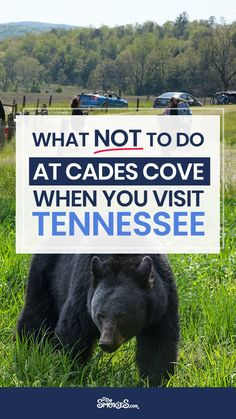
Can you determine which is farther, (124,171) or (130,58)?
(130,58)

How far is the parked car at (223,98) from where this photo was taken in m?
3.90

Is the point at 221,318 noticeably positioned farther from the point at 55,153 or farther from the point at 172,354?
the point at 55,153

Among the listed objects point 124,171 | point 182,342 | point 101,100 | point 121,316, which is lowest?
point 182,342

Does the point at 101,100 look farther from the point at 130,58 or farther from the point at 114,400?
the point at 114,400

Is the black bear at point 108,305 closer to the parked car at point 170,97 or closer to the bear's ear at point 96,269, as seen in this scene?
the bear's ear at point 96,269

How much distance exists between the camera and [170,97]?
395cm

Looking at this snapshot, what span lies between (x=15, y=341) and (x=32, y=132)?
33.3 inches

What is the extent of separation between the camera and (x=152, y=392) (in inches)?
112

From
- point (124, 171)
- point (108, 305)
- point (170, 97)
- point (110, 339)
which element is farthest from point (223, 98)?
point (110, 339)

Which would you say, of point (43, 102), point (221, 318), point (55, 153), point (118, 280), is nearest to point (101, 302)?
point (118, 280)

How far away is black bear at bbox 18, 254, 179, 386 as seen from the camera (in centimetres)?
297

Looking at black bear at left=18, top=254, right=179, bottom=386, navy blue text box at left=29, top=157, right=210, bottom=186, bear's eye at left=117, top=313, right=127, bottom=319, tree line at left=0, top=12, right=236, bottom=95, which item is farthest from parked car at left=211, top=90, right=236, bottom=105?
bear's eye at left=117, top=313, right=127, bottom=319

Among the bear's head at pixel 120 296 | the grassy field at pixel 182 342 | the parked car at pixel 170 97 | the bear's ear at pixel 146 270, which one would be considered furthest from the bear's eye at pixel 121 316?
the parked car at pixel 170 97

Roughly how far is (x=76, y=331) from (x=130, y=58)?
1.30 m
